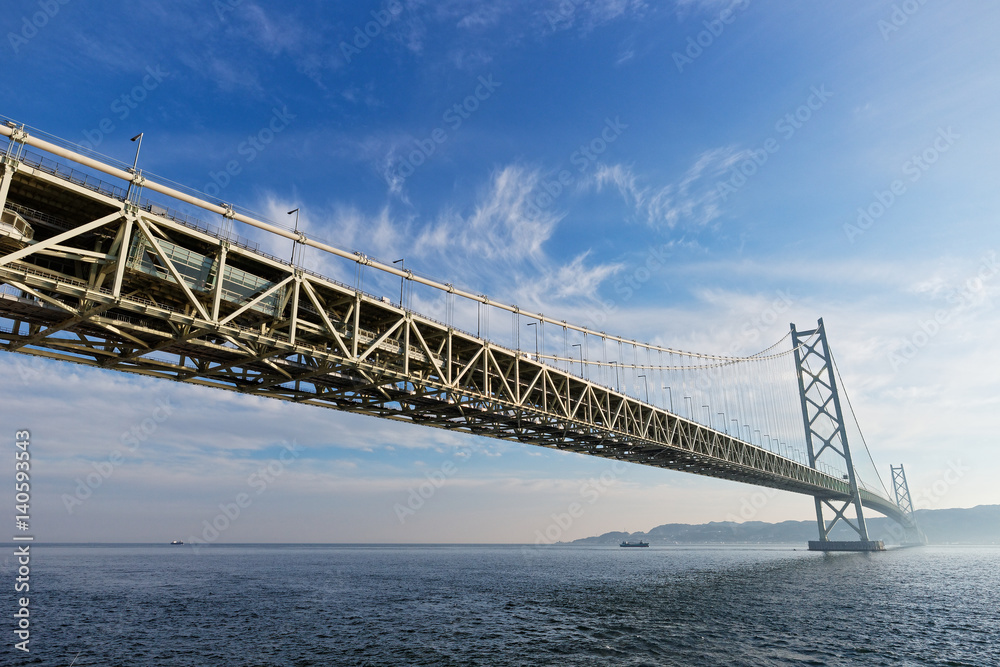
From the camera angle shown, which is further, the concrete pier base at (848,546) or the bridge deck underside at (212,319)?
the concrete pier base at (848,546)

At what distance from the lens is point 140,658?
2047 cm

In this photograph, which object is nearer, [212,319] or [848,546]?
[212,319]

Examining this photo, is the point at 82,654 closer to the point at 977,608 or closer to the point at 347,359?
the point at 347,359

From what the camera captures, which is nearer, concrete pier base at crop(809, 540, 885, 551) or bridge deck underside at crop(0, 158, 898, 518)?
bridge deck underside at crop(0, 158, 898, 518)

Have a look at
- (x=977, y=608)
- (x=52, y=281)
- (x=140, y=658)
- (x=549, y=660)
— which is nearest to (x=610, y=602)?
(x=549, y=660)

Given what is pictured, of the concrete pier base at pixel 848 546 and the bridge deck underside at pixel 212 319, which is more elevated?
the bridge deck underside at pixel 212 319

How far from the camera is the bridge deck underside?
16.4 metres

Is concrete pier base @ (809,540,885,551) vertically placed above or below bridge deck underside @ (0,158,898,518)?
below

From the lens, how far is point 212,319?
1878 centimetres

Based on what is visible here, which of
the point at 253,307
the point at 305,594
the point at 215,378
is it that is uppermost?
the point at 253,307

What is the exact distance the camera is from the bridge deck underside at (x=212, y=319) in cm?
1644

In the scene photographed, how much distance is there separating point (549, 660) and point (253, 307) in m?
17.0

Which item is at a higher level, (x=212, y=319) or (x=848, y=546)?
(x=212, y=319)

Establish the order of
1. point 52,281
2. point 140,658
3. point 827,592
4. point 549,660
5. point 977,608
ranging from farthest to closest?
1. point 827,592
2. point 977,608
3. point 140,658
4. point 549,660
5. point 52,281
